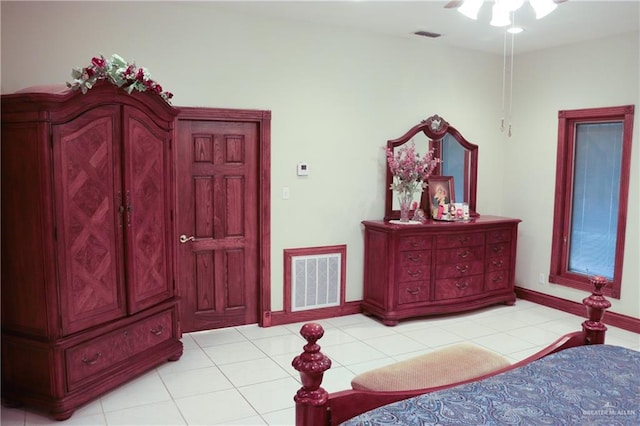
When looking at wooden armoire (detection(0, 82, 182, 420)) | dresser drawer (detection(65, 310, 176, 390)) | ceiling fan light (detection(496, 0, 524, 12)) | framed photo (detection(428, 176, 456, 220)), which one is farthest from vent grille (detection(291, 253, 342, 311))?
ceiling fan light (detection(496, 0, 524, 12))

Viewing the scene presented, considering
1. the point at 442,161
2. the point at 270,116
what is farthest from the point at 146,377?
the point at 442,161

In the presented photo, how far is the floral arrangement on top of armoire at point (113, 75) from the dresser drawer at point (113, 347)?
1583mm

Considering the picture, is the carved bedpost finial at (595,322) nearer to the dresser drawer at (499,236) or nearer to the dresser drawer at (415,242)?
the dresser drawer at (415,242)

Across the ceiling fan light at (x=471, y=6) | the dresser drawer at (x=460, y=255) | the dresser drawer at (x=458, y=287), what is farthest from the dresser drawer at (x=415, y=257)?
the ceiling fan light at (x=471, y=6)

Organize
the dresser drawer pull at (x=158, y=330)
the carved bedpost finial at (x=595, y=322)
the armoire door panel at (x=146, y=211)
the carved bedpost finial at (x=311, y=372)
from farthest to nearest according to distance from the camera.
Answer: the dresser drawer pull at (x=158, y=330)
the armoire door panel at (x=146, y=211)
the carved bedpost finial at (x=595, y=322)
the carved bedpost finial at (x=311, y=372)

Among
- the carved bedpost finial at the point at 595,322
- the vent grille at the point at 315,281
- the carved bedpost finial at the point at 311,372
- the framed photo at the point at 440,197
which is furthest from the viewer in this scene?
the framed photo at the point at 440,197

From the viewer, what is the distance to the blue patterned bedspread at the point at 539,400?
66.6 inches

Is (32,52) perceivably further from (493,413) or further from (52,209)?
(493,413)

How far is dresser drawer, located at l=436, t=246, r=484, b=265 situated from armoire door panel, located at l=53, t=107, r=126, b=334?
9.97 ft

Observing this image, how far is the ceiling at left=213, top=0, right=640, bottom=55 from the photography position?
13.3ft

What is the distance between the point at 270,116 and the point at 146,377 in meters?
2.41

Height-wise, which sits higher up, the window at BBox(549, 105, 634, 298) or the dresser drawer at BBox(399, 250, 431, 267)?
the window at BBox(549, 105, 634, 298)

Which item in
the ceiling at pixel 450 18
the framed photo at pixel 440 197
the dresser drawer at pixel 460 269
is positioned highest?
the ceiling at pixel 450 18

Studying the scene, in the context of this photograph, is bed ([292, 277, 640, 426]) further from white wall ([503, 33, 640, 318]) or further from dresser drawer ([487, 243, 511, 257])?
dresser drawer ([487, 243, 511, 257])
